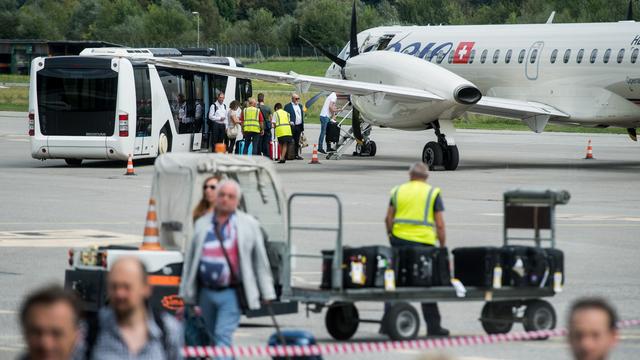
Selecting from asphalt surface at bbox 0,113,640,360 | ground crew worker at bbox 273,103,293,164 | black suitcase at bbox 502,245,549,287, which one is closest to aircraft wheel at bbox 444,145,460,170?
asphalt surface at bbox 0,113,640,360

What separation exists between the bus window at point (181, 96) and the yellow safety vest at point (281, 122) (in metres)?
2.36

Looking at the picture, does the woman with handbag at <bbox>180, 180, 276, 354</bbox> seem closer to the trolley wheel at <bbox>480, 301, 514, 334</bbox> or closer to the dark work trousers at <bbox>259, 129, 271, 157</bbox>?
the trolley wheel at <bbox>480, 301, 514, 334</bbox>

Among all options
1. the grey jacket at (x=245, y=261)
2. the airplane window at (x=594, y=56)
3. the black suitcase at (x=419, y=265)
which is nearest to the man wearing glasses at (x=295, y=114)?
the airplane window at (x=594, y=56)

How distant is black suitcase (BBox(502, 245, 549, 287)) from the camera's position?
1195cm

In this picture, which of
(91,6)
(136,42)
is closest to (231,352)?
(136,42)

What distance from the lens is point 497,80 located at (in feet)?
117

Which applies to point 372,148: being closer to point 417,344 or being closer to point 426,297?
point 426,297

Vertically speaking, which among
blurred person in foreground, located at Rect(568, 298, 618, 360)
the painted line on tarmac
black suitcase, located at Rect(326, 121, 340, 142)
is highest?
blurred person in foreground, located at Rect(568, 298, 618, 360)

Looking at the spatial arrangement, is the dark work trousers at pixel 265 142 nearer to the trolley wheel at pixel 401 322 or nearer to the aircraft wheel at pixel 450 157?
the aircraft wheel at pixel 450 157

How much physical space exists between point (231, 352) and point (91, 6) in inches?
5392

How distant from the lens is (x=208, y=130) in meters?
36.9

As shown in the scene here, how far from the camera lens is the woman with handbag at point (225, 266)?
9469 mm

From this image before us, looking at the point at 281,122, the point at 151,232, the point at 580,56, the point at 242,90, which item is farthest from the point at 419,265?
the point at 242,90

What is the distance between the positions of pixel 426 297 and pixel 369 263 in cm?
62
